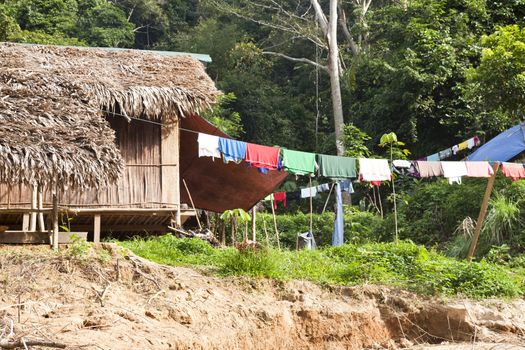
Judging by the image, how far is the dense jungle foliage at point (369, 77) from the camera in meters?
15.6

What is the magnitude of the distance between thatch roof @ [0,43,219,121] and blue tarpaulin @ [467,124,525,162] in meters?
6.34

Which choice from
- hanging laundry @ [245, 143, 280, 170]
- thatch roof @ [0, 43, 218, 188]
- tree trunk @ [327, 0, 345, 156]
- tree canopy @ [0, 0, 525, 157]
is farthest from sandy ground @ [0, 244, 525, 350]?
tree trunk @ [327, 0, 345, 156]

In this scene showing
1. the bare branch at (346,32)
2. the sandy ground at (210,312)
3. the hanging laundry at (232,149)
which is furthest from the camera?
the bare branch at (346,32)

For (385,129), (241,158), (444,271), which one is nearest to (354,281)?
(444,271)

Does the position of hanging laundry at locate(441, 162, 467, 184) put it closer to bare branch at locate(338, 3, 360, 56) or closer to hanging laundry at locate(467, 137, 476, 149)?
hanging laundry at locate(467, 137, 476, 149)

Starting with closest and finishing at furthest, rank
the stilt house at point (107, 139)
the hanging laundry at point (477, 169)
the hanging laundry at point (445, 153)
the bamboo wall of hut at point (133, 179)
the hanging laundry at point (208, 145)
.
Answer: the stilt house at point (107, 139) < the bamboo wall of hut at point (133, 179) < the hanging laundry at point (208, 145) < the hanging laundry at point (477, 169) < the hanging laundry at point (445, 153)

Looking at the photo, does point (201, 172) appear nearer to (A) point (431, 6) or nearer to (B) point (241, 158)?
(B) point (241, 158)

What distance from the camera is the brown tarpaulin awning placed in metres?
15.7

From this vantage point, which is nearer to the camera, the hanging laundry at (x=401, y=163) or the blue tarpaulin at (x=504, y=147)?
the hanging laundry at (x=401, y=163)

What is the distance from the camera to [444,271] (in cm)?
1135

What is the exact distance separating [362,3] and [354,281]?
17.9 m

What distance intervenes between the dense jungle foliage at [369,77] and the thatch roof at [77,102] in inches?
206

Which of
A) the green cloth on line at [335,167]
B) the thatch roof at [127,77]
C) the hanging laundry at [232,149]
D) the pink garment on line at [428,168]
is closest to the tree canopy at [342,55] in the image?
the pink garment on line at [428,168]

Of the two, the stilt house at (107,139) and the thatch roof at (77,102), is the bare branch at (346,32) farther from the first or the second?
the thatch roof at (77,102)
